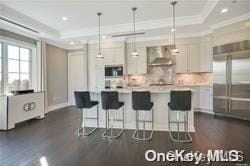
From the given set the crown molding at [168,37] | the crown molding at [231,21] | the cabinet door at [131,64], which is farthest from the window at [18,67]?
the crown molding at [231,21]

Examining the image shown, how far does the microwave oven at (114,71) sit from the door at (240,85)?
3.93m

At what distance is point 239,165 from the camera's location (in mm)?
2465

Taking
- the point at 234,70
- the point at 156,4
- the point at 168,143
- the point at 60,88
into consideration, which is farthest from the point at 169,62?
the point at 60,88

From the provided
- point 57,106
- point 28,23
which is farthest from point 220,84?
point 57,106

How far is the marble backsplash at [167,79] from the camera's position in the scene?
658 centimetres

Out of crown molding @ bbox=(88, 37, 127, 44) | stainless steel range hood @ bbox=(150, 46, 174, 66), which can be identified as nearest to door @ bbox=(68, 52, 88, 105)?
crown molding @ bbox=(88, 37, 127, 44)

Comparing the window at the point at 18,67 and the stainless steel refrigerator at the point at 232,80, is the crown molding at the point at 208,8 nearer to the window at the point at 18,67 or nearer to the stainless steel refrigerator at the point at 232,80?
the stainless steel refrigerator at the point at 232,80

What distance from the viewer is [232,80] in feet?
16.6

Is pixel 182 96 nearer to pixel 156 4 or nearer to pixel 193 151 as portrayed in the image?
pixel 193 151

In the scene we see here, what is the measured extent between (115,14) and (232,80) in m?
4.08

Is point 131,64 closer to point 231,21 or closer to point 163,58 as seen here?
point 163,58

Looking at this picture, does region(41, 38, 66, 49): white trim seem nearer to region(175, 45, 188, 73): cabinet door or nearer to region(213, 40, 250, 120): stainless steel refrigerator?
region(175, 45, 188, 73): cabinet door

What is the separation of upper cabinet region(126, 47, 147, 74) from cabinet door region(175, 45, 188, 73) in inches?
51.9

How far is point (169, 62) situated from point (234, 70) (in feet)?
7.06
